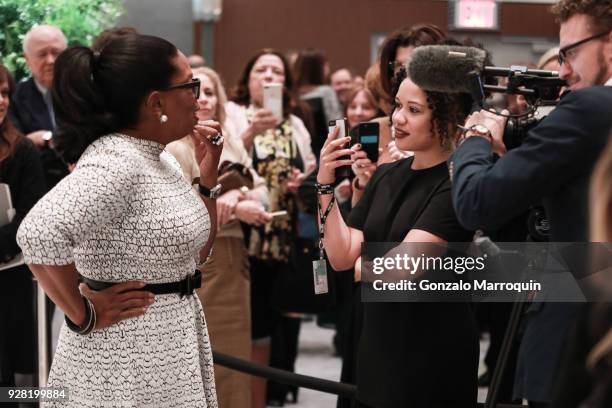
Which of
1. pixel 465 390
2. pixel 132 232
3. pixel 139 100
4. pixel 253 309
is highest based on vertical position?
pixel 139 100

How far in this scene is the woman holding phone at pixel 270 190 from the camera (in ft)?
14.2

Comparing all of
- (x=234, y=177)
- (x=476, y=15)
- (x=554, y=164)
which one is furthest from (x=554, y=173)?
(x=476, y=15)

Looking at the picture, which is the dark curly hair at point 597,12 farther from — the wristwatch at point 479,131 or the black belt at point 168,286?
the black belt at point 168,286

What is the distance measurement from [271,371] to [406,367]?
95 centimetres

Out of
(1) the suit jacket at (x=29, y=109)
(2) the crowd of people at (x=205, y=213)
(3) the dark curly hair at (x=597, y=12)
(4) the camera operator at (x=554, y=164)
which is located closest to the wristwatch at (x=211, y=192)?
(2) the crowd of people at (x=205, y=213)

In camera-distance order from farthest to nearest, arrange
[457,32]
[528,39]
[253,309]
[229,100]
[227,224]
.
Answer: [528,39]
[457,32]
[229,100]
[253,309]
[227,224]

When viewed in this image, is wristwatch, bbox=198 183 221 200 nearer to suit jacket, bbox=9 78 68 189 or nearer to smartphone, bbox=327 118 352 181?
smartphone, bbox=327 118 352 181

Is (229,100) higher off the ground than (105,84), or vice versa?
(105,84)

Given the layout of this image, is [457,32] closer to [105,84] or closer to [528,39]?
[528,39]

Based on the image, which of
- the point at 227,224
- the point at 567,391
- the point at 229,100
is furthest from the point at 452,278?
the point at 229,100

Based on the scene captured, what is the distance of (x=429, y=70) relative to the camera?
2480 millimetres

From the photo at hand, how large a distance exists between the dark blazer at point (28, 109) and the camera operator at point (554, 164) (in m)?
2.70

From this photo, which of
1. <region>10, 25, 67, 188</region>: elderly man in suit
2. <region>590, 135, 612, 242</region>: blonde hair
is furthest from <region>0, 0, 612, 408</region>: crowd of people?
<region>10, 25, 67, 188</region>: elderly man in suit

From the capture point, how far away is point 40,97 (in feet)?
14.7
